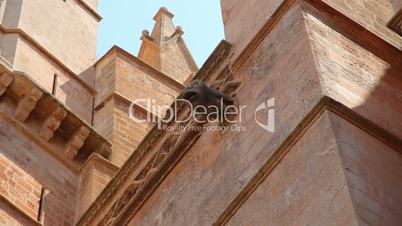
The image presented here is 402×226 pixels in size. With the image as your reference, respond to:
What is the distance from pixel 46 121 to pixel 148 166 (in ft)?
10.5

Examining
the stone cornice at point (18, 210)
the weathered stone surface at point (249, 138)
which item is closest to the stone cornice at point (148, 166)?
the weathered stone surface at point (249, 138)

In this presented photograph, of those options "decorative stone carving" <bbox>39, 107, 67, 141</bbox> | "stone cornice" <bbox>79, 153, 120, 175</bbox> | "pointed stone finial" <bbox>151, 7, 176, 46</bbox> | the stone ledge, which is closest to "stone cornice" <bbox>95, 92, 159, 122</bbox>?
the stone ledge

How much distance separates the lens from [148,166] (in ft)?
28.4

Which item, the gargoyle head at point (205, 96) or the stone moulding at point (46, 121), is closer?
the gargoyle head at point (205, 96)

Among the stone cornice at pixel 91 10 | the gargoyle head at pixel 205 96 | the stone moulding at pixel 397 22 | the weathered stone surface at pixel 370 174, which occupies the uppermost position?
the stone moulding at pixel 397 22

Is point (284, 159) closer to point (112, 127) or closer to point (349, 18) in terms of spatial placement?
point (349, 18)

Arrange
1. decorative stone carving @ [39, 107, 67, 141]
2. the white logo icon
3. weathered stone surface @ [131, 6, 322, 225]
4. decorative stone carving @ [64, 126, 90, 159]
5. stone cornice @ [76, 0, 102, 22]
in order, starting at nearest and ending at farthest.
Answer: weathered stone surface @ [131, 6, 322, 225] < the white logo icon < decorative stone carving @ [39, 107, 67, 141] < decorative stone carving @ [64, 126, 90, 159] < stone cornice @ [76, 0, 102, 22]

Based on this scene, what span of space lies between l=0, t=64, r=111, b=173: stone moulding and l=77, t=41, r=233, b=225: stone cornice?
2.18m

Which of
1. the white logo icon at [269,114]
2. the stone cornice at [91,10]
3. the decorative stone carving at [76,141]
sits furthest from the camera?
the stone cornice at [91,10]

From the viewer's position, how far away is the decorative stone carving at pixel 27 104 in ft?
37.3

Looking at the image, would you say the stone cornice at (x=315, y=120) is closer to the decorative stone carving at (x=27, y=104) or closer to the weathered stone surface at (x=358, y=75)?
the weathered stone surface at (x=358, y=75)

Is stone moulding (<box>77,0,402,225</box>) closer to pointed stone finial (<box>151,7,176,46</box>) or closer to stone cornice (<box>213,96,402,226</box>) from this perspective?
stone cornice (<box>213,96,402,226</box>)

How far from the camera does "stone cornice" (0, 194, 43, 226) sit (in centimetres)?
1000

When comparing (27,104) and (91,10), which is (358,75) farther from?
(91,10)
